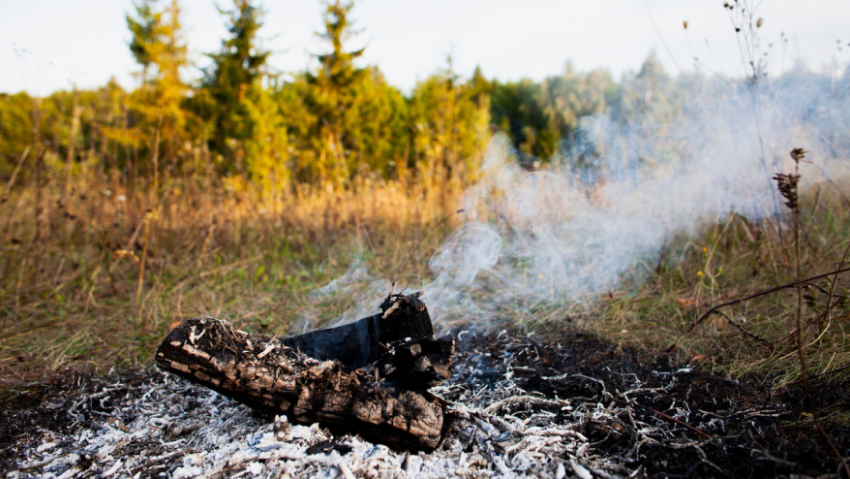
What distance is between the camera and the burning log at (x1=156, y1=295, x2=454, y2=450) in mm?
1422

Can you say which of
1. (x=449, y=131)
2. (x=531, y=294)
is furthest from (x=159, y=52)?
(x=531, y=294)

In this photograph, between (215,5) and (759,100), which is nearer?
(759,100)

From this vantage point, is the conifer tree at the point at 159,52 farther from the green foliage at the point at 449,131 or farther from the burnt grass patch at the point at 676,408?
the burnt grass patch at the point at 676,408

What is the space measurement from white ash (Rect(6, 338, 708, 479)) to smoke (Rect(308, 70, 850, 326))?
1124mm

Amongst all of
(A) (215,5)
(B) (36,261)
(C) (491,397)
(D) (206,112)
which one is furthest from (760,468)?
(A) (215,5)

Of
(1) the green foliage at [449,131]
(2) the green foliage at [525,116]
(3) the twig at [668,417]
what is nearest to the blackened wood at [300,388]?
(3) the twig at [668,417]

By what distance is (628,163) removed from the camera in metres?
3.66

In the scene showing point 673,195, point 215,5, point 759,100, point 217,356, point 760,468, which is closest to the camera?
point 760,468

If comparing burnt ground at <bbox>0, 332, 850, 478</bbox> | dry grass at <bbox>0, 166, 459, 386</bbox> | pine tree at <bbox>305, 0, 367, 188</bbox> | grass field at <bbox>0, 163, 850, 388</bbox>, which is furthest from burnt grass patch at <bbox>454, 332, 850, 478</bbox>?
pine tree at <bbox>305, 0, 367, 188</bbox>

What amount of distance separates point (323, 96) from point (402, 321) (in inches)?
524

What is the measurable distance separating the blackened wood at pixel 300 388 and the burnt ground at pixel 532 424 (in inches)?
3.2

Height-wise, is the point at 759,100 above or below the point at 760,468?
above

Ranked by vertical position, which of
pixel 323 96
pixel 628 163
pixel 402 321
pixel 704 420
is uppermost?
pixel 323 96

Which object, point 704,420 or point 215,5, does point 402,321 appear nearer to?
point 704,420
